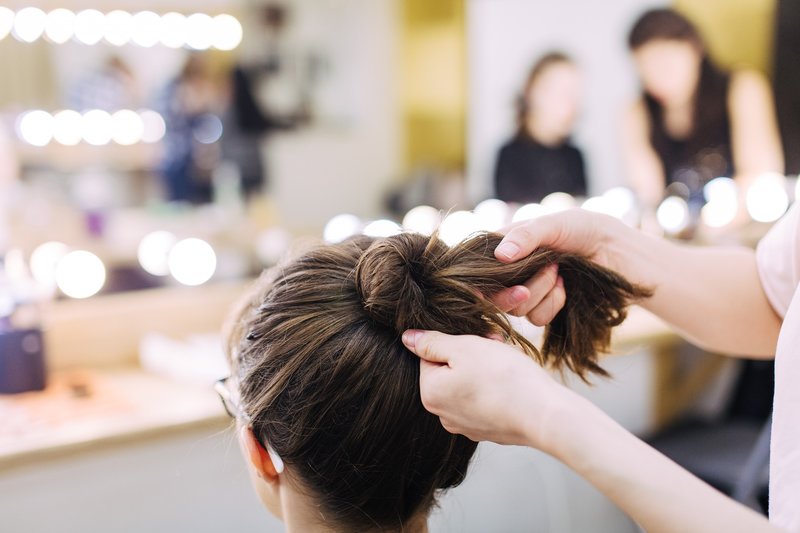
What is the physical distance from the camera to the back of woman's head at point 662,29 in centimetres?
294

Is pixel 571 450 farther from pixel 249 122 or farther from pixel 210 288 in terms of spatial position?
pixel 249 122

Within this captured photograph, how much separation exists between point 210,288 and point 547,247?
4.32ft

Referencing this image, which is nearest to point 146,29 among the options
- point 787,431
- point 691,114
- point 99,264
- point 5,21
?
point 5,21

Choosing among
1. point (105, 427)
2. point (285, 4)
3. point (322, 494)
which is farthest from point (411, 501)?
point (285, 4)

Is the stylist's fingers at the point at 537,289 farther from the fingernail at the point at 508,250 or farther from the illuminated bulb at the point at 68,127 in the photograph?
the illuminated bulb at the point at 68,127

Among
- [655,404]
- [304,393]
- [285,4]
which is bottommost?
[655,404]

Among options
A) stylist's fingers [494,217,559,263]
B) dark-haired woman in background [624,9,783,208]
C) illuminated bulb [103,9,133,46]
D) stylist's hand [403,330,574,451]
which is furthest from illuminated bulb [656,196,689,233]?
illuminated bulb [103,9,133,46]

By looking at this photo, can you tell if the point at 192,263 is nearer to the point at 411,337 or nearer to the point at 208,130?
the point at 411,337

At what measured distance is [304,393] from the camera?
0.80m

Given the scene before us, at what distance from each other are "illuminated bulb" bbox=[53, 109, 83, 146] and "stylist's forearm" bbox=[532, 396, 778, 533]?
3.52m

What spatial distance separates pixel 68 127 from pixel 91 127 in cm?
10

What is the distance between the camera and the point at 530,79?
11.4 ft

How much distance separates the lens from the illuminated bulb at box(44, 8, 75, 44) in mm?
3410

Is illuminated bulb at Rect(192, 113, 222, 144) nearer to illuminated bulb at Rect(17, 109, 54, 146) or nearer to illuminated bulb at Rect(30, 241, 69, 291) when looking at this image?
illuminated bulb at Rect(17, 109, 54, 146)
